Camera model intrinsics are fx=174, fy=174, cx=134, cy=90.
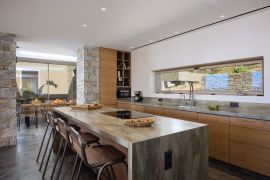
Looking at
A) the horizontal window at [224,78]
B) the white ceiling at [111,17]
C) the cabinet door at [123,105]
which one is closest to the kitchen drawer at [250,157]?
the horizontal window at [224,78]

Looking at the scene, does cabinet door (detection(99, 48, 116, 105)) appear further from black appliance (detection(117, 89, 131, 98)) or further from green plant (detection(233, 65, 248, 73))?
green plant (detection(233, 65, 248, 73))

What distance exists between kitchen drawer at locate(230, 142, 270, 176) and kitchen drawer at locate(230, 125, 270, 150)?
58 mm

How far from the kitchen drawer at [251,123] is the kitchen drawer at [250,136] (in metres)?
0.05

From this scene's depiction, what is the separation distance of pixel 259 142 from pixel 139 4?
96.9 inches

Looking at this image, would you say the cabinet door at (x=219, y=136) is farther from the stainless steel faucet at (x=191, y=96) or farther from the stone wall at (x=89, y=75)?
the stone wall at (x=89, y=75)

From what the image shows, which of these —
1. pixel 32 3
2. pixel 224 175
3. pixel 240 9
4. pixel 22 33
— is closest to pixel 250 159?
pixel 224 175

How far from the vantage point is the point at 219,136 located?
2.70 meters

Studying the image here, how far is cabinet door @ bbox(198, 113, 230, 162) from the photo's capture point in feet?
8.59

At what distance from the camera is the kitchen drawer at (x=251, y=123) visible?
2.21m

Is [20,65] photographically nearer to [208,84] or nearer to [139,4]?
[139,4]

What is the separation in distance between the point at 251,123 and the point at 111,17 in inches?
103

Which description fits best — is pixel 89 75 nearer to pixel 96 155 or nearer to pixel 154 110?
pixel 154 110

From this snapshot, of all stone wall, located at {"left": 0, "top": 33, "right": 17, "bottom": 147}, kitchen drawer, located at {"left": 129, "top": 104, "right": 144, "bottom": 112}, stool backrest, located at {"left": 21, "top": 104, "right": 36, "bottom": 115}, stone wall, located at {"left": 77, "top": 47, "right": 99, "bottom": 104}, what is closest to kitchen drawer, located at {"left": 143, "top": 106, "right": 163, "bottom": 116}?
kitchen drawer, located at {"left": 129, "top": 104, "right": 144, "bottom": 112}

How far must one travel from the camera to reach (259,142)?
2.27 metres
